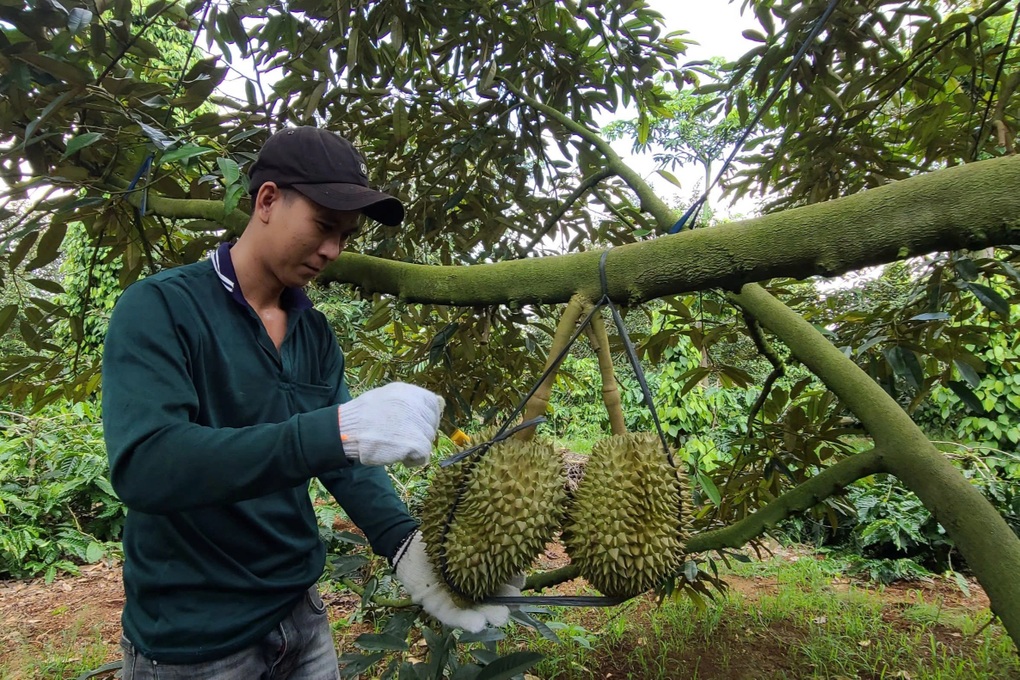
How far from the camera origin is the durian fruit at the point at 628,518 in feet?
3.59

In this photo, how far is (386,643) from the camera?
1491 millimetres

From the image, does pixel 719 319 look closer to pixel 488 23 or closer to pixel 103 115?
pixel 488 23

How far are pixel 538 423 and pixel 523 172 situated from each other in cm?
178

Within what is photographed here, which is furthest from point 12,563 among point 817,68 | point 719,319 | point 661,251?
point 817,68

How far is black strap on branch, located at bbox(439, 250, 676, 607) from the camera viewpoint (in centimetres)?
106

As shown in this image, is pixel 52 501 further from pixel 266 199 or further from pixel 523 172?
pixel 266 199

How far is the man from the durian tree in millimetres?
152

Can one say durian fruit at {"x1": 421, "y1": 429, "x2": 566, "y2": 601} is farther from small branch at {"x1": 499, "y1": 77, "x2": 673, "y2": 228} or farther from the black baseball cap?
small branch at {"x1": 499, "y1": 77, "x2": 673, "y2": 228}

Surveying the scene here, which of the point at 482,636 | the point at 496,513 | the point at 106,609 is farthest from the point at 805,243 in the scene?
the point at 106,609

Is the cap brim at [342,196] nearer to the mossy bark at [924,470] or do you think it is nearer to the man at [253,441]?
the man at [253,441]

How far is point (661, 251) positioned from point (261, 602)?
3.62 feet

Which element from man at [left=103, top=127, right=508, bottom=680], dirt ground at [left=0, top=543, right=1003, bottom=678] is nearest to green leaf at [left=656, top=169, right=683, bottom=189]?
man at [left=103, top=127, right=508, bottom=680]

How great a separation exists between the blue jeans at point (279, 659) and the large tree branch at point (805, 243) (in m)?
0.93

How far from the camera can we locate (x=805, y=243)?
0.94 meters
